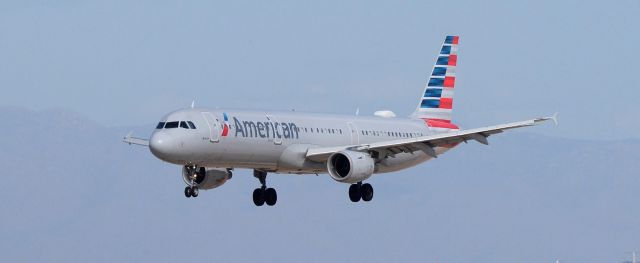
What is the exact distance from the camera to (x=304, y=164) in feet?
280

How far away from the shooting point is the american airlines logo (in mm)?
81562

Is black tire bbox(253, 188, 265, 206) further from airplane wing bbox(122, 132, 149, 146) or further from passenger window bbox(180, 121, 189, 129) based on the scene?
passenger window bbox(180, 121, 189, 129)

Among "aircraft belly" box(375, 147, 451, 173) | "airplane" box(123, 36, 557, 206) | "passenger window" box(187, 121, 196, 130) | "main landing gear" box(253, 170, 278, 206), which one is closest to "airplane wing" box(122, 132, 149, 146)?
"airplane" box(123, 36, 557, 206)

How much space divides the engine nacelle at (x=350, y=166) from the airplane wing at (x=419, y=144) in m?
0.43

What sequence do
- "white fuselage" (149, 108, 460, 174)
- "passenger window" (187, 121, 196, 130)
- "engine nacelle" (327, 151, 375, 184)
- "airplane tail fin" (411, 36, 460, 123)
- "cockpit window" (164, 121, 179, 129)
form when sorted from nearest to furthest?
"white fuselage" (149, 108, 460, 174) → "passenger window" (187, 121, 196, 130) → "cockpit window" (164, 121, 179, 129) → "engine nacelle" (327, 151, 375, 184) → "airplane tail fin" (411, 36, 460, 123)

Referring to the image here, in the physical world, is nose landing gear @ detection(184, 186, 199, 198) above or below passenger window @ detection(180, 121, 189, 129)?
below

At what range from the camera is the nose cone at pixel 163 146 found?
3099 inches

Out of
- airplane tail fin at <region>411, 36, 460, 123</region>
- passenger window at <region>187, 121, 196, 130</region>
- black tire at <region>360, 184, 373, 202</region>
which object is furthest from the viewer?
airplane tail fin at <region>411, 36, 460, 123</region>

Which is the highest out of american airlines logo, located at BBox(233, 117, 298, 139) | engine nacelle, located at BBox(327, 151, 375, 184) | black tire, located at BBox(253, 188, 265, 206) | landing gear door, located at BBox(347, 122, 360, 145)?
landing gear door, located at BBox(347, 122, 360, 145)

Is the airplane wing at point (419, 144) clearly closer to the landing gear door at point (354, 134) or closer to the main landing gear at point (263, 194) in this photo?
the landing gear door at point (354, 134)

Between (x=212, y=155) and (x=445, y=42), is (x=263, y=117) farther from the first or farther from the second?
(x=445, y=42)

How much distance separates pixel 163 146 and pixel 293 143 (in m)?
8.43

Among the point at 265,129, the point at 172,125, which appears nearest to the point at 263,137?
the point at 265,129

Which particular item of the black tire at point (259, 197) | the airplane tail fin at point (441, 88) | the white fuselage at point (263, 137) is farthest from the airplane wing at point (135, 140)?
the airplane tail fin at point (441, 88)
